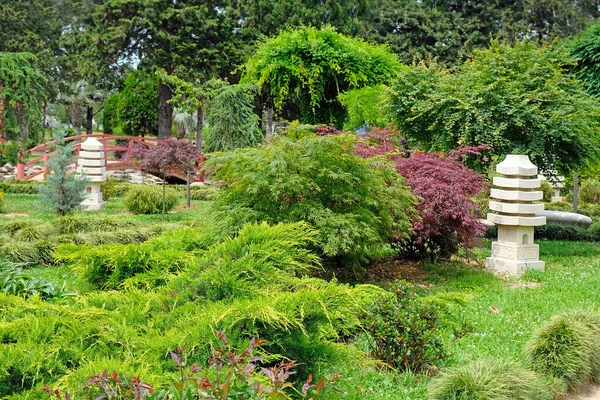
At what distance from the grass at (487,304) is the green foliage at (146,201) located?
6.15 m

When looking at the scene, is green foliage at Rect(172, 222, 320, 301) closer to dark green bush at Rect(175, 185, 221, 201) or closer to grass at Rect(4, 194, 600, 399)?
grass at Rect(4, 194, 600, 399)

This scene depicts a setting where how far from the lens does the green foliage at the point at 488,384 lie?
3910mm

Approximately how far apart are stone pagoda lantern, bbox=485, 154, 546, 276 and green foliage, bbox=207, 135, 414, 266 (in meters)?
2.02

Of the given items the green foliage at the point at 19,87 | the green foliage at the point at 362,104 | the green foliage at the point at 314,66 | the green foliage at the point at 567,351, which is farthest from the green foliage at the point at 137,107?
the green foliage at the point at 567,351

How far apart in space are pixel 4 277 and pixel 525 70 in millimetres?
8939

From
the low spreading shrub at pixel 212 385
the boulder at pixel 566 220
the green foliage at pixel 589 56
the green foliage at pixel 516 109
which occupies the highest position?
the green foliage at pixel 589 56

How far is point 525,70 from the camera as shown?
1088cm

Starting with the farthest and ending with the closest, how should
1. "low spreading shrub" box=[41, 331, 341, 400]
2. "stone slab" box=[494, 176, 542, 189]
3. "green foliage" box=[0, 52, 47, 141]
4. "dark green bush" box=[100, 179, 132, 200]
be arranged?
"dark green bush" box=[100, 179, 132, 200] → "green foliage" box=[0, 52, 47, 141] → "stone slab" box=[494, 176, 542, 189] → "low spreading shrub" box=[41, 331, 341, 400]

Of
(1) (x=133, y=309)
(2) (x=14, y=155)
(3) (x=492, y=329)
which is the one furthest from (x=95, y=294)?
(2) (x=14, y=155)

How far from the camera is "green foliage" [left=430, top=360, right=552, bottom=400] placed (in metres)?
3.91

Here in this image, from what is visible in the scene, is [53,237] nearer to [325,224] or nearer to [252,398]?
[325,224]

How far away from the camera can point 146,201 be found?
14.6 metres

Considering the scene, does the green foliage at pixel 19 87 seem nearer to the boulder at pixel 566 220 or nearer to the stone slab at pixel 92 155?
the stone slab at pixel 92 155

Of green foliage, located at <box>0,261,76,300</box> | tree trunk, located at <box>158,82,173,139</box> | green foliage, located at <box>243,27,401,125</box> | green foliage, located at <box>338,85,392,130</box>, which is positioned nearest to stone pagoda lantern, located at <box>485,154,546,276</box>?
green foliage, located at <box>0,261,76,300</box>
